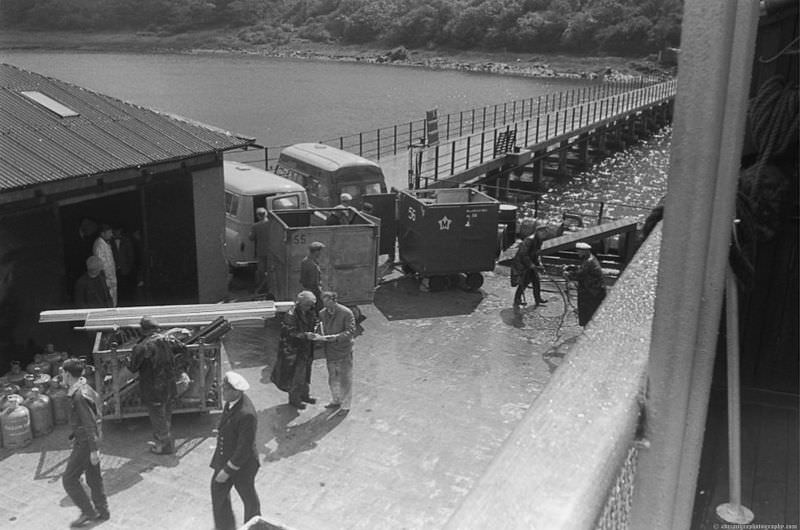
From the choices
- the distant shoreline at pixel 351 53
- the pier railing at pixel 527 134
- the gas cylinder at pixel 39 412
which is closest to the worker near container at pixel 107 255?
the gas cylinder at pixel 39 412

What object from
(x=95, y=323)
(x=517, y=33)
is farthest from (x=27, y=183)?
(x=517, y=33)

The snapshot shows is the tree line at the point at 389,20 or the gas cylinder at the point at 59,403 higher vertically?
the tree line at the point at 389,20

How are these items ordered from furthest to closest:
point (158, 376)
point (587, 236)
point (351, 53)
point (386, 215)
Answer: point (351, 53)
point (386, 215)
point (587, 236)
point (158, 376)

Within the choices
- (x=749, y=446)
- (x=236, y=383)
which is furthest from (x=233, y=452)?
(x=749, y=446)

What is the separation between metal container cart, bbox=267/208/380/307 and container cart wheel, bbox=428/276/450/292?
2417 millimetres

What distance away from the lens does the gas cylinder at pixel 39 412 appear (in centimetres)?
931

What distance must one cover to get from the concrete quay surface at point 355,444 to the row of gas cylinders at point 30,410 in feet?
0.46

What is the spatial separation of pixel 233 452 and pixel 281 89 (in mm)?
74600

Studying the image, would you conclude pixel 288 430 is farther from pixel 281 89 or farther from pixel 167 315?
pixel 281 89

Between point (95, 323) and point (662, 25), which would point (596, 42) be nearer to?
point (662, 25)

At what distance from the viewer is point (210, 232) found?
552 inches

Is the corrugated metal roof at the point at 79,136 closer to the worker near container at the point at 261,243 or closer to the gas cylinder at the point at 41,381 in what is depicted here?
the worker near container at the point at 261,243

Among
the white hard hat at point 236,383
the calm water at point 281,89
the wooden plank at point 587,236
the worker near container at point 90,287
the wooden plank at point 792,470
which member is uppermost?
the wooden plank at point 792,470

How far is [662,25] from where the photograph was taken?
220 ft
